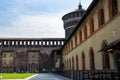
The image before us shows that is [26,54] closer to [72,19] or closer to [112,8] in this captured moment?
[72,19]

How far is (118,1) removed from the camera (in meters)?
13.5

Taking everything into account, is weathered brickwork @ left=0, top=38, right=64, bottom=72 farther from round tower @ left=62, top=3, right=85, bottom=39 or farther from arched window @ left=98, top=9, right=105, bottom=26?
arched window @ left=98, top=9, right=105, bottom=26

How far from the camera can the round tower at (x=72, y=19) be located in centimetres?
5944

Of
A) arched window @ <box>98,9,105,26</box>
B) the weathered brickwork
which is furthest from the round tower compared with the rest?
arched window @ <box>98,9,105,26</box>

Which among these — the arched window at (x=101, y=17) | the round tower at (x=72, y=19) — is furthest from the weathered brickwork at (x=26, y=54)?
the arched window at (x=101, y=17)

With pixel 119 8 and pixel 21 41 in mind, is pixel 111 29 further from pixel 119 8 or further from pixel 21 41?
pixel 21 41

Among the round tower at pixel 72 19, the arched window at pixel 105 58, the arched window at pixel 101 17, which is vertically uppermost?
the round tower at pixel 72 19

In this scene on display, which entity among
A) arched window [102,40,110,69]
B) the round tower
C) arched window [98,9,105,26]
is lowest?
arched window [102,40,110,69]

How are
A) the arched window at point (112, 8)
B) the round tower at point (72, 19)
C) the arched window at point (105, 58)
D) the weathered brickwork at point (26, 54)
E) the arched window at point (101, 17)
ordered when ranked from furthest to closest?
→ the weathered brickwork at point (26, 54)
the round tower at point (72, 19)
the arched window at point (101, 17)
the arched window at point (105, 58)
the arched window at point (112, 8)

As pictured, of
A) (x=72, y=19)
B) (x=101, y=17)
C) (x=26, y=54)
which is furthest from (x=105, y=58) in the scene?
(x=26, y=54)

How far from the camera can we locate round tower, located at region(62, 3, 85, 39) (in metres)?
59.4

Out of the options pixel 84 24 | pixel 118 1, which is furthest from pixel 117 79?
pixel 84 24

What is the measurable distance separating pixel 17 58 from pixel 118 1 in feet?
179

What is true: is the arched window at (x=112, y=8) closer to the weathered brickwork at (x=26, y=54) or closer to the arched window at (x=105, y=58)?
the arched window at (x=105, y=58)
